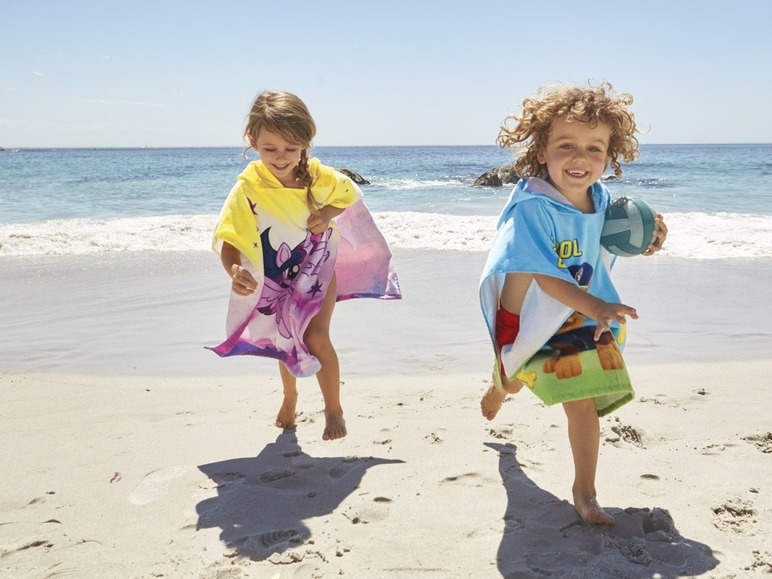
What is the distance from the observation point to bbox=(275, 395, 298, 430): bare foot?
135 inches

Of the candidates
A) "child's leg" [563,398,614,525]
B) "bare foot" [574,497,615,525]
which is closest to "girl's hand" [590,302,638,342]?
"child's leg" [563,398,614,525]

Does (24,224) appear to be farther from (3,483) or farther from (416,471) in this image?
(416,471)

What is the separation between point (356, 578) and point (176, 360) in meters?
2.68

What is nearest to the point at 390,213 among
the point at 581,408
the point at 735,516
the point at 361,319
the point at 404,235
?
the point at 404,235

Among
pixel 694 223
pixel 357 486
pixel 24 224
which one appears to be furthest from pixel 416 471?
pixel 24 224

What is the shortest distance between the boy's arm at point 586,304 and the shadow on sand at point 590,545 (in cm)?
68

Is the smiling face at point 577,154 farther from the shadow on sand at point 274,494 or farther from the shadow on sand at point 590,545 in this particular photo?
the shadow on sand at point 274,494

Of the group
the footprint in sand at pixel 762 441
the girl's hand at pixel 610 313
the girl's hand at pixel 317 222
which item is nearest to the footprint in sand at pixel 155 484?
the girl's hand at pixel 317 222

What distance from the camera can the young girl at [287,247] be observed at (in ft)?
10.4

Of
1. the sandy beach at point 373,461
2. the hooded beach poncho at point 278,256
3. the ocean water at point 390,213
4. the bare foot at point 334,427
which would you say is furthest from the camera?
the ocean water at point 390,213

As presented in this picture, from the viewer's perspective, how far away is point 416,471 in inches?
115

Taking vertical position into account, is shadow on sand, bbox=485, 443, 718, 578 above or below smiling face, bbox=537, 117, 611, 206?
below

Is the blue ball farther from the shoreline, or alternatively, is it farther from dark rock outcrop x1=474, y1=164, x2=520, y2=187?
dark rock outcrop x1=474, y1=164, x2=520, y2=187

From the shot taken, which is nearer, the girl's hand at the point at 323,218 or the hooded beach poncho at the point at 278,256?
the hooded beach poncho at the point at 278,256
